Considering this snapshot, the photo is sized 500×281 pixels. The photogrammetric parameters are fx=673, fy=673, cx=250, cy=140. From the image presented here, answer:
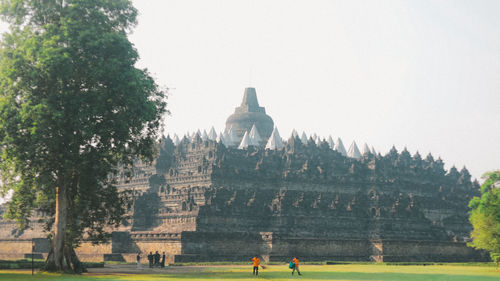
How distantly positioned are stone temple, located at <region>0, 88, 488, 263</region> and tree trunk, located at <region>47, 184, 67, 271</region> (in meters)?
14.4

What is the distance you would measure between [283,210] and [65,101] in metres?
29.3

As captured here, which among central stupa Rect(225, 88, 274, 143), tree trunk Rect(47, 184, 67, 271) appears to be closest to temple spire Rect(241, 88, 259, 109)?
central stupa Rect(225, 88, 274, 143)

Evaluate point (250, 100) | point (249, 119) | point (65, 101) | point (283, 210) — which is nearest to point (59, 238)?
point (65, 101)

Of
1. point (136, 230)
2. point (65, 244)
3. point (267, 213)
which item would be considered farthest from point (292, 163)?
point (65, 244)

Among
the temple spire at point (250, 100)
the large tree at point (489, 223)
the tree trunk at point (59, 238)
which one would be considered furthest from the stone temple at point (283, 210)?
the temple spire at point (250, 100)

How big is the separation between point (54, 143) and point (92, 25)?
630cm

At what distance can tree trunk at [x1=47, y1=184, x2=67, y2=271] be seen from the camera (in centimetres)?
3372

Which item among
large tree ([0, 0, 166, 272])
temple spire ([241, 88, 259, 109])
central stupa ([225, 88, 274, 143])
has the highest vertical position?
temple spire ([241, 88, 259, 109])

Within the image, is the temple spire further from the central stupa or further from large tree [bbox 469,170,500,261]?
large tree [bbox 469,170,500,261]

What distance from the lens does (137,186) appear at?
7356cm

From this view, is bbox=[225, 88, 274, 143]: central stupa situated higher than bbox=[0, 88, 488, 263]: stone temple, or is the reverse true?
bbox=[225, 88, 274, 143]: central stupa

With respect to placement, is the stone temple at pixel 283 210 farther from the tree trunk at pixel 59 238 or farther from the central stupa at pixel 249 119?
the central stupa at pixel 249 119

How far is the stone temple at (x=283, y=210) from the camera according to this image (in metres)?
52.0

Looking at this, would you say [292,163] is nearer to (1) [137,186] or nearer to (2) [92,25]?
(1) [137,186]
